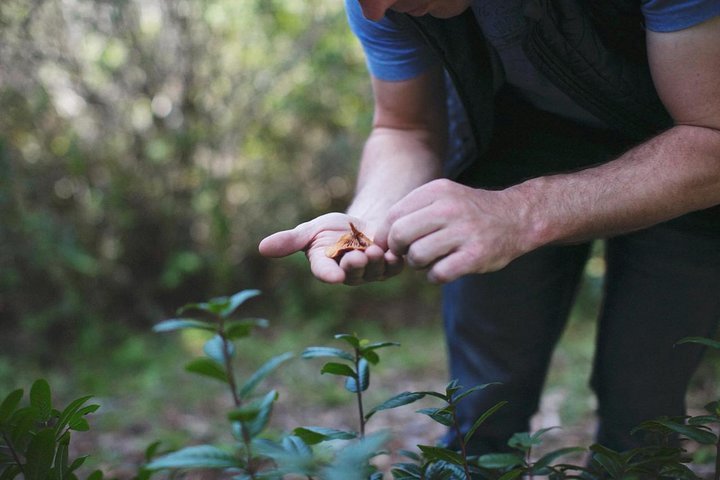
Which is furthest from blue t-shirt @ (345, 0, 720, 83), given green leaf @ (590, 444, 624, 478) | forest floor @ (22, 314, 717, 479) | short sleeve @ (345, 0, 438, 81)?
forest floor @ (22, 314, 717, 479)

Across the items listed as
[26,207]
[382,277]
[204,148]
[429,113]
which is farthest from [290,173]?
[382,277]

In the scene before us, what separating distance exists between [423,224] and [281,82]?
421cm

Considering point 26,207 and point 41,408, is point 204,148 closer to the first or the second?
point 26,207

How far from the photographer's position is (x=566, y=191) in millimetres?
1265

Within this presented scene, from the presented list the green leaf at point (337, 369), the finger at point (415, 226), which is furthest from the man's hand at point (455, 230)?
the green leaf at point (337, 369)

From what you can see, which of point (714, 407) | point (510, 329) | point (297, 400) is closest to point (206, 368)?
point (714, 407)

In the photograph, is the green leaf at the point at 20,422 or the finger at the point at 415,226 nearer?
the green leaf at the point at 20,422

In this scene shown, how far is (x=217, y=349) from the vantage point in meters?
1.01

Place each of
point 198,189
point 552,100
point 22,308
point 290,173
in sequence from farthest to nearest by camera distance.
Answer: point 290,173
point 198,189
point 22,308
point 552,100

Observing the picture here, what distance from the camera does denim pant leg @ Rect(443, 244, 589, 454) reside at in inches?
70.7

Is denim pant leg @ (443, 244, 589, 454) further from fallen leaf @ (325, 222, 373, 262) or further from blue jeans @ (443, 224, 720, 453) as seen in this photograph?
fallen leaf @ (325, 222, 373, 262)

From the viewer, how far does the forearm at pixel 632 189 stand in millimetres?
1244

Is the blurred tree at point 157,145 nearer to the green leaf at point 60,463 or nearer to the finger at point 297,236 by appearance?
the finger at point 297,236

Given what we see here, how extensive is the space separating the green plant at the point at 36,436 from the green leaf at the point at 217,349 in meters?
0.19
